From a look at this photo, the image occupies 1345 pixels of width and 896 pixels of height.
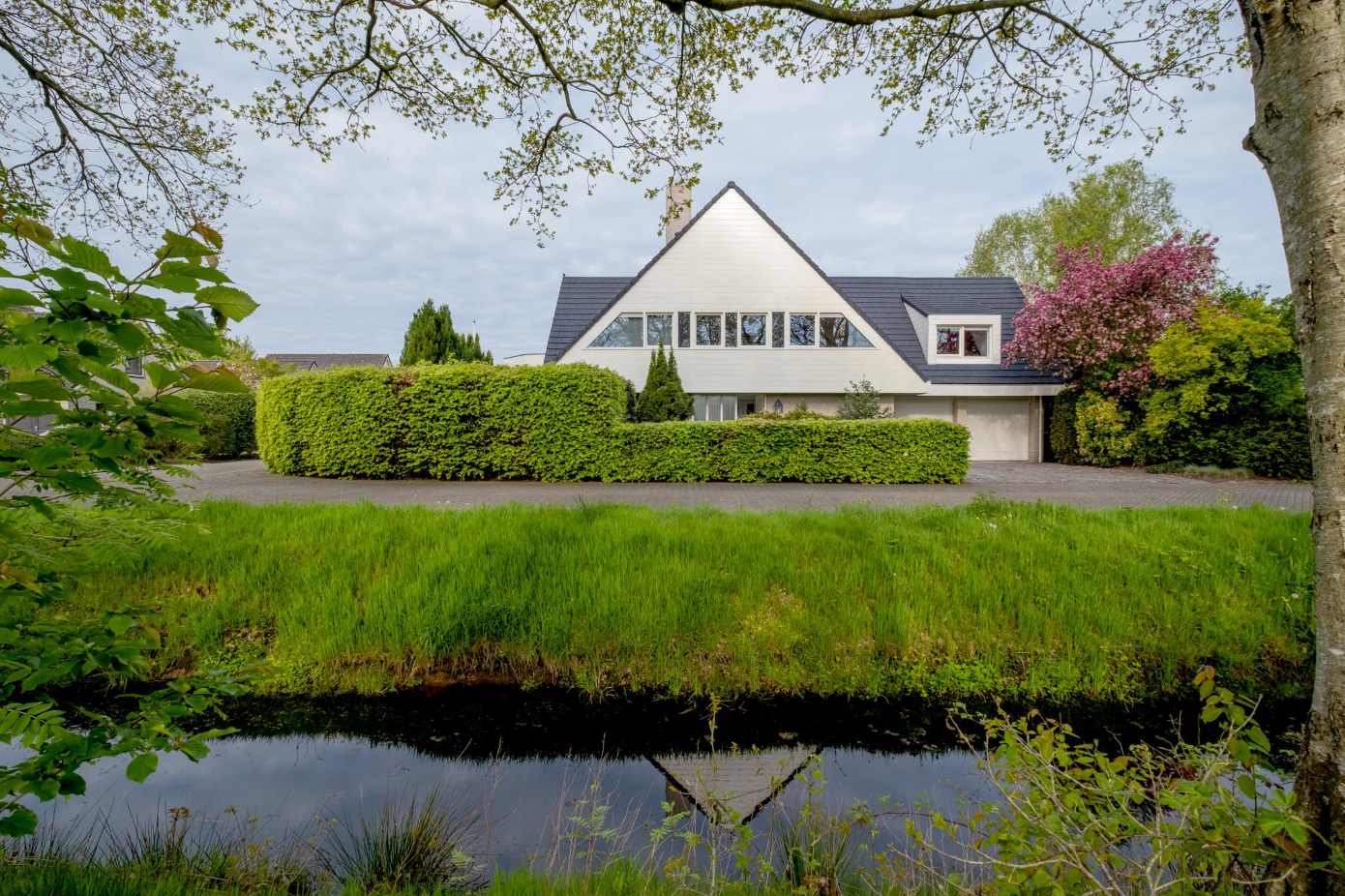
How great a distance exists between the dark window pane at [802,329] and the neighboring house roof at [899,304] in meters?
1.40

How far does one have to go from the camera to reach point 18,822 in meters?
1.28

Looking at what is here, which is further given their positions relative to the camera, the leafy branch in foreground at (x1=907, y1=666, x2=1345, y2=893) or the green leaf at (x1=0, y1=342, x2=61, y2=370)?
Result: the leafy branch in foreground at (x1=907, y1=666, x2=1345, y2=893)

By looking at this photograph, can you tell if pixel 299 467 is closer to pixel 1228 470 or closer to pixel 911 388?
pixel 911 388

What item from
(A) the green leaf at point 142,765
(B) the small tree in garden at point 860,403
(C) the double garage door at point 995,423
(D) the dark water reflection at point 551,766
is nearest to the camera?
(A) the green leaf at point 142,765

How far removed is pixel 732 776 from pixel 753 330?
17309 mm

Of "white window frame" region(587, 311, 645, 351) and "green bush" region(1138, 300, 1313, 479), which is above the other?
"white window frame" region(587, 311, 645, 351)

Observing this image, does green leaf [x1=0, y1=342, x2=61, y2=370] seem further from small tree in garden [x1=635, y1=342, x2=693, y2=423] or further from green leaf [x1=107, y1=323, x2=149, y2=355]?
small tree in garden [x1=635, y1=342, x2=693, y2=423]

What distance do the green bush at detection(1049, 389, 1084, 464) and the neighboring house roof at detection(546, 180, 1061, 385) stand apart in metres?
1.23

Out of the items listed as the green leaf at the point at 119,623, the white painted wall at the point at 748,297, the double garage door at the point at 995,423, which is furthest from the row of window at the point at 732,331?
the green leaf at the point at 119,623

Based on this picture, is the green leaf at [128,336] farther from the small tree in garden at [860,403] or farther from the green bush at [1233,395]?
the green bush at [1233,395]

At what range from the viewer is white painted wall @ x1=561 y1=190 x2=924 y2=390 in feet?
62.0

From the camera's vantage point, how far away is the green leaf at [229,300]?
4.15 feet

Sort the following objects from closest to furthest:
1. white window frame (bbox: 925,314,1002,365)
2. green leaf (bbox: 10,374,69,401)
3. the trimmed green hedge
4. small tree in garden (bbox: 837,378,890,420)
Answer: green leaf (bbox: 10,374,69,401), the trimmed green hedge, small tree in garden (bbox: 837,378,890,420), white window frame (bbox: 925,314,1002,365)

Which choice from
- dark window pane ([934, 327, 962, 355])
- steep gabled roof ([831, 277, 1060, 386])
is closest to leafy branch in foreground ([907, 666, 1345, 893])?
steep gabled roof ([831, 277, 1060, 386])
